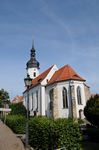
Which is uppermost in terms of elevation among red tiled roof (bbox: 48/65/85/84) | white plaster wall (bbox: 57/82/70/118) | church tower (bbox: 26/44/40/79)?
church tower (bbox: 26/44/40/79)

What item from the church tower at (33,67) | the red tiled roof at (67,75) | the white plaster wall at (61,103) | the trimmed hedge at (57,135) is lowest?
the trimmed hedge at (57,135)

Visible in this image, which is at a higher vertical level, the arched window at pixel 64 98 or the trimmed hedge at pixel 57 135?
the arched window at pixel 64 98

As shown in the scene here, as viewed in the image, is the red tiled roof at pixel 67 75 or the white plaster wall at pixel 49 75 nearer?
the red tiled roof at pixel 67 75

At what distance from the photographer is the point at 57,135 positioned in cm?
1620

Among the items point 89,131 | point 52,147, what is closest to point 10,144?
point 52,147

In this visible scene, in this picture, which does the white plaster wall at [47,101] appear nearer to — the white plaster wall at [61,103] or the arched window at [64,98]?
the white plaster wall at [61,103]

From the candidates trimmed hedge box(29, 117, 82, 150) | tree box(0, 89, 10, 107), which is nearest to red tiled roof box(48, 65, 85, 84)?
tree box(0, 89, 10, 107)

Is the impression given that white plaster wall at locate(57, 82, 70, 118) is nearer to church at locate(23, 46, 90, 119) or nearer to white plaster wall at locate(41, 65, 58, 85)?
church at locate(23, 46, 90, 119)

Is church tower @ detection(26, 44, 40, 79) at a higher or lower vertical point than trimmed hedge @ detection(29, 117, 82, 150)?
higher

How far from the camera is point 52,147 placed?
1648 cm

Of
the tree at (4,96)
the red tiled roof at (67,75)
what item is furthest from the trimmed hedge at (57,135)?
the tree at (4,96)

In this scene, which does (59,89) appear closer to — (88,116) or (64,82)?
(64,82)

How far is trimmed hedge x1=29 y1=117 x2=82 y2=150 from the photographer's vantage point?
16.1m

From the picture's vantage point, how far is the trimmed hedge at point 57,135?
16109mm
